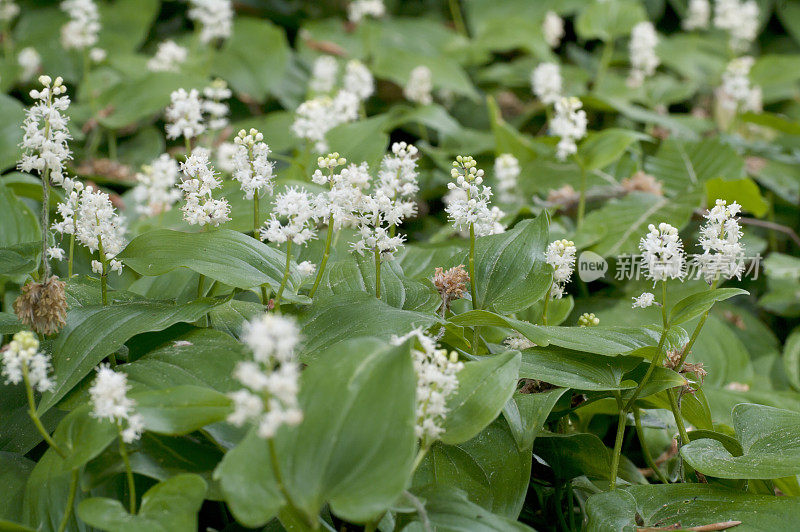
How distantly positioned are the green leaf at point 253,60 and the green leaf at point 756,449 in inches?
88.6

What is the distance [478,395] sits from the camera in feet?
3.15

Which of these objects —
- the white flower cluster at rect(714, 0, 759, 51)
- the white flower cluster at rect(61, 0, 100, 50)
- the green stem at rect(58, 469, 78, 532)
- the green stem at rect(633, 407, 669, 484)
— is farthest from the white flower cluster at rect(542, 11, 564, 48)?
the green stem at rect(58, 469, 78, 532)

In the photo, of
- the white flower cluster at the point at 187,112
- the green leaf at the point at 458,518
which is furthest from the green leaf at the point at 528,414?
the white flower cluster at the point at 187,112

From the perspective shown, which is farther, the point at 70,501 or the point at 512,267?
the point at 512,267

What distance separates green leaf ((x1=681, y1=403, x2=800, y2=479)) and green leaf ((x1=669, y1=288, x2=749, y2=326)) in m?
0.21

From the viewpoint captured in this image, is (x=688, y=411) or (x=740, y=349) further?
(x=740, y=349)

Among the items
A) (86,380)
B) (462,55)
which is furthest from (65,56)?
(86,380)

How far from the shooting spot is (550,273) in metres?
1.24

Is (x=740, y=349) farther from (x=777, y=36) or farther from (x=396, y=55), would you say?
(x=777, y=36)

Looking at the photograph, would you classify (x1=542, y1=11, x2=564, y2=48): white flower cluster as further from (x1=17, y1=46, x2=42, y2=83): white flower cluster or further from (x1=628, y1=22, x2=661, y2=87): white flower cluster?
(x1=17, y1=46, x2=42, y2=83): white flower cluster

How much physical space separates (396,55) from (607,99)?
35.9 inches

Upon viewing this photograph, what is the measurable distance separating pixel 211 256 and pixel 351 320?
240 mm

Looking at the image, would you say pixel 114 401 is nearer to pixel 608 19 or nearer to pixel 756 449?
pixel 756 449

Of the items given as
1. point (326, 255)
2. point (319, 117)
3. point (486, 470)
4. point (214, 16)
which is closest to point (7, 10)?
point (214, 16)
